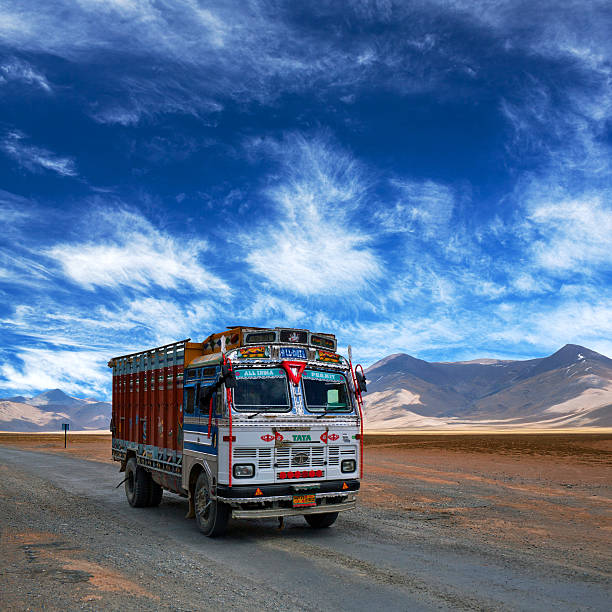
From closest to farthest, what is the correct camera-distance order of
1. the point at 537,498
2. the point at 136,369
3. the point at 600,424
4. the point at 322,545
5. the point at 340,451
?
the point at 322,545 → the point at 340,451 → the point at 136,369 → the point at 537,498 → the point at 600,424

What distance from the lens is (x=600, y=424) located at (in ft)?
440

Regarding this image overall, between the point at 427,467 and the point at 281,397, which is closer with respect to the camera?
the point at 281,397

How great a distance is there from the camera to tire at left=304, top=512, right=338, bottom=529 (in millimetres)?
11781

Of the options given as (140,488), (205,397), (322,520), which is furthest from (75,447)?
(205,397)

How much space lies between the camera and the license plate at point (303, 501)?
10.3 metres

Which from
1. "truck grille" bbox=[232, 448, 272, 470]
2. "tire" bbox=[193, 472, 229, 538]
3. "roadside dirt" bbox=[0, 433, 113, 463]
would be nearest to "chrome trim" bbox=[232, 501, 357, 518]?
"tire" bbox=[193, 472, 229, 538]

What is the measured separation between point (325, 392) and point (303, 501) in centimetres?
202

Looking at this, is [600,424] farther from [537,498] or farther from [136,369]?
[136,369]

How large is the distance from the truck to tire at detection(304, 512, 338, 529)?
20 mm

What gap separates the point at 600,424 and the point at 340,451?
141 metres

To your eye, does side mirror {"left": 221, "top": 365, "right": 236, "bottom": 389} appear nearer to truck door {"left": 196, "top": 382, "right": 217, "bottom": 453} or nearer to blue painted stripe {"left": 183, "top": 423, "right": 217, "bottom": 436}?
truck door {"left": 196, "top": 382, "right": 217, "bottom": 453}

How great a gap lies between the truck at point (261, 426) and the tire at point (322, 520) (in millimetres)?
20

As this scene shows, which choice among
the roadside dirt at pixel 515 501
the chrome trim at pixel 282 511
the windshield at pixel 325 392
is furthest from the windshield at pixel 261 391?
the roadside dirt at pixel 515 501

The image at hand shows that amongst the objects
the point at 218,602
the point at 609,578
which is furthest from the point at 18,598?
the point at 609,578
